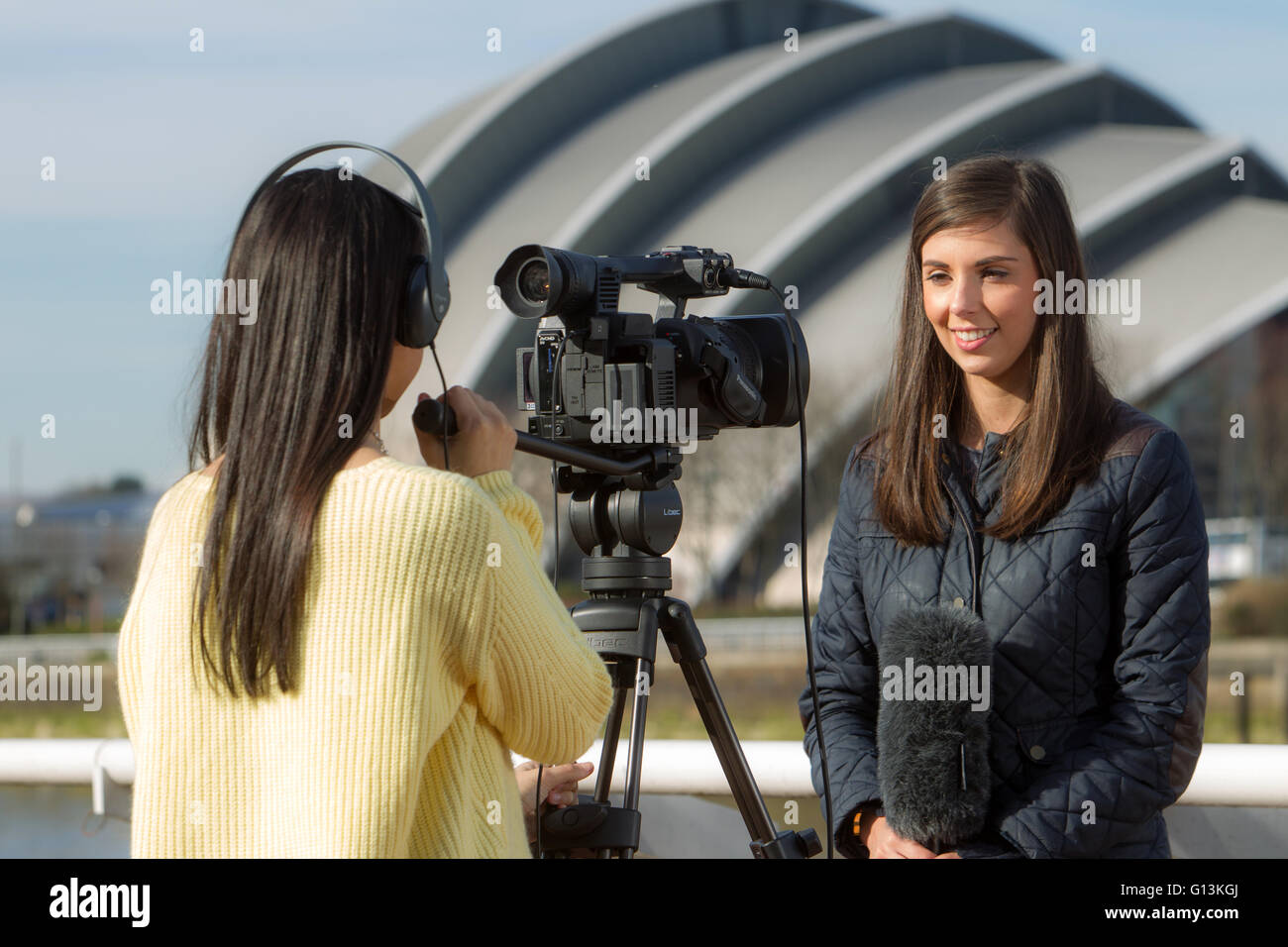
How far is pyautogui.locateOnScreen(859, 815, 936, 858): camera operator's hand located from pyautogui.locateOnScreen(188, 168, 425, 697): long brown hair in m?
0.92

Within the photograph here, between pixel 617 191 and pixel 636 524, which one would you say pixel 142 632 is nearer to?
pixel 636 524

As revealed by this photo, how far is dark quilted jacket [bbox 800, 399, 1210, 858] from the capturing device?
5.71 feet

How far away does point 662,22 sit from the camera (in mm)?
30703

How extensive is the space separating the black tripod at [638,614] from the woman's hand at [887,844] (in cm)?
25

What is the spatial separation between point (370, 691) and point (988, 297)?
1.08 meters

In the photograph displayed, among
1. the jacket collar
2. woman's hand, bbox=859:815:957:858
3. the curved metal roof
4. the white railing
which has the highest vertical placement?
the curved metal roof

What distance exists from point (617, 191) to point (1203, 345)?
11.1 meters

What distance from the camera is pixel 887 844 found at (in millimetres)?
1849

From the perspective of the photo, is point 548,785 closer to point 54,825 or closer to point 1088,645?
point 1088,645

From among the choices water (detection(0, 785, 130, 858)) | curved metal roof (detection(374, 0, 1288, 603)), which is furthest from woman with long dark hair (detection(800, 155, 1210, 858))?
curved metal roof (detection(374, 0, 1288, 603))

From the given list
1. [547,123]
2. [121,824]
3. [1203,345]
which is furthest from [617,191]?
[121,824]

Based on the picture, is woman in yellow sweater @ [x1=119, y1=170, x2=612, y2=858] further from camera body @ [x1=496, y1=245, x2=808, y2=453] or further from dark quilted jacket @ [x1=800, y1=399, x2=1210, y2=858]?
dark quilted jacket @ [x1=800, y1=399, x2=1210, y2=858]

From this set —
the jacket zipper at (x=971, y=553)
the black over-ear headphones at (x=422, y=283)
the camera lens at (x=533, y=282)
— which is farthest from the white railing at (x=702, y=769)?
the black over-ear headphones at (x=422, y=283)

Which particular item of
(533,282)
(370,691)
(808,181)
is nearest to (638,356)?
(533,282)
